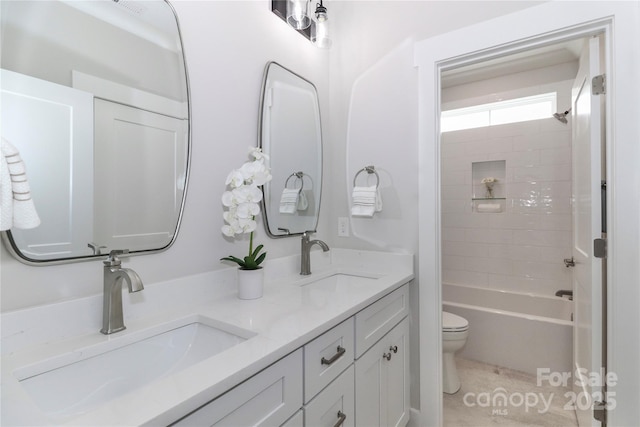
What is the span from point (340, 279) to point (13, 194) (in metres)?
1.28

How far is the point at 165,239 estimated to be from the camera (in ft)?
3.54

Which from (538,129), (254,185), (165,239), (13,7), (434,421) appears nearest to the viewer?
(13,7)

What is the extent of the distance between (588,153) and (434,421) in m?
1.53

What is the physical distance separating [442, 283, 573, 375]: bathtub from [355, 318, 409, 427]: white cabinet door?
1269 millimetres

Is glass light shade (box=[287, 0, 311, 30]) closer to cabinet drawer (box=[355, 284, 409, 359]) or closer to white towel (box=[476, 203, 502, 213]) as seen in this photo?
cabinet drawer (box=[355, 284, 409, 359])

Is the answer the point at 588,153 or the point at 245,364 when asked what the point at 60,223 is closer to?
the point at 245,364

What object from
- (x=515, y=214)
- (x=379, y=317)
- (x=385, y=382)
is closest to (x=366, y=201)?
(x=379, y=317)

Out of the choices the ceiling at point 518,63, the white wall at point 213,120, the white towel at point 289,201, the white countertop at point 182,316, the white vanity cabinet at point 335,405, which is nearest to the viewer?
the white countertop at point 182,316

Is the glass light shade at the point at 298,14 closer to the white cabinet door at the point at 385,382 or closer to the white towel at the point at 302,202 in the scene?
the white towel at the point at 302,202

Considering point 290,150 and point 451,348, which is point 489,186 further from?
point 290,150

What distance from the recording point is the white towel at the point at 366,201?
1.70 meters

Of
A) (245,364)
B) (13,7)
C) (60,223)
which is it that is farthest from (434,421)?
(13,7)

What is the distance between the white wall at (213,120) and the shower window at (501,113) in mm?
1780

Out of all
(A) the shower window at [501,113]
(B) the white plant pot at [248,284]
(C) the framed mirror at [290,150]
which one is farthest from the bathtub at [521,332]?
(B) the white plant pot at [248,284]
